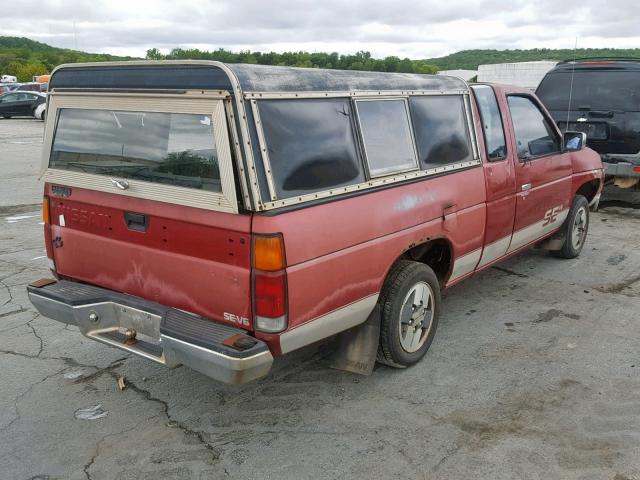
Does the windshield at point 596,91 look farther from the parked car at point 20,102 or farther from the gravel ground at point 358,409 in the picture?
the parked car at point 20,102

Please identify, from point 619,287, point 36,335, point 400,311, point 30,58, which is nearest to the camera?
point 400,311

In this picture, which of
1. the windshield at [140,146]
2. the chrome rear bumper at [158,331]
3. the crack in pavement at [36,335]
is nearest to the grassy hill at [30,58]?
the crack in pavement at [36,335]

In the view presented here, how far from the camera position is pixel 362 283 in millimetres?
3471

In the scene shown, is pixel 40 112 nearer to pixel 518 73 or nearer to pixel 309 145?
pixel 309 145

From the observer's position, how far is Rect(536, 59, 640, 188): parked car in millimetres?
8312

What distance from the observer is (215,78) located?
2920 mm

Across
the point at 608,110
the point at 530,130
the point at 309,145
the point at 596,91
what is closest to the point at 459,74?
the point at 596,91

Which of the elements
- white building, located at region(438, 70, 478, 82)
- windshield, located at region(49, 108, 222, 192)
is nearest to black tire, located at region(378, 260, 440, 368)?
windshield, located at region(49, 108, 222, 192)

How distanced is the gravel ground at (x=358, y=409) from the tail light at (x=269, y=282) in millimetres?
749

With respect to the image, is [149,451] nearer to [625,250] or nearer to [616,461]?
[616,461]

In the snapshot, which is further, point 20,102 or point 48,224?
point 20,102

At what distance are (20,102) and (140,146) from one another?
2759 centimetres

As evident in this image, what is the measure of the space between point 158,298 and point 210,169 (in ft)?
2.80

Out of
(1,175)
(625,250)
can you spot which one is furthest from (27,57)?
(625,250)
